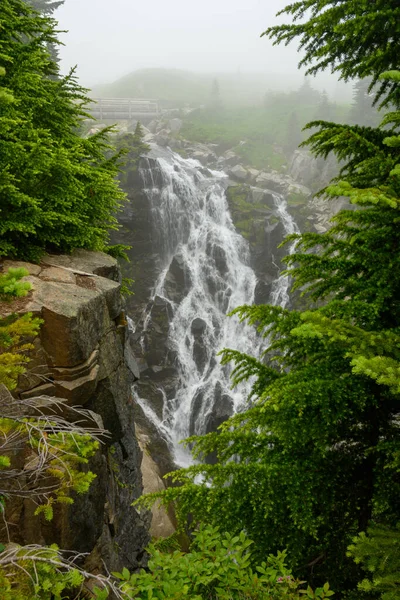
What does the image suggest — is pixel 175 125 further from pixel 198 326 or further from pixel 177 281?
pixel 198 326

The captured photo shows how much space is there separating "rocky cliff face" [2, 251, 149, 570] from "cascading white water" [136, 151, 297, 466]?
40.6ft

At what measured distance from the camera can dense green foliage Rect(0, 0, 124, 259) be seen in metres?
5.23

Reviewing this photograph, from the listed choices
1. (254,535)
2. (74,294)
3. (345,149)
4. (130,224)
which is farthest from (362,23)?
(130,224)

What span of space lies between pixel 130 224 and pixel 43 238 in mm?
20352

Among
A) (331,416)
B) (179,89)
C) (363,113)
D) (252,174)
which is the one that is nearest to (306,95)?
(363,113)

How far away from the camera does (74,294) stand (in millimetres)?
5625

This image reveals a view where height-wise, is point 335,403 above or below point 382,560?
above

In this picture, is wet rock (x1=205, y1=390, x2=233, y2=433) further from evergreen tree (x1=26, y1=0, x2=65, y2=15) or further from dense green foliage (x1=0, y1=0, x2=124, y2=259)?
evergreen tree (x1=26, y1=0, x2=65, y2=15)

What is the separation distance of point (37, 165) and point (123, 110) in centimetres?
4935

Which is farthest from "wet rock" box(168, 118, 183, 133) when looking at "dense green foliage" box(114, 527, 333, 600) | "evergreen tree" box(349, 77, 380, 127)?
"dense green foliage" box(114, 527, 333, 600)

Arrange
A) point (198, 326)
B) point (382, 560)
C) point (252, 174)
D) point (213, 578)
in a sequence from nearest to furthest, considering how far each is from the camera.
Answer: point (382, 560), point (213, 578), point (198, 326), point (252, 174)

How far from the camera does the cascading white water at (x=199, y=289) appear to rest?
20391 mm

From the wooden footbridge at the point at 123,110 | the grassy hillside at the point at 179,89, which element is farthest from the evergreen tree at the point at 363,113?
the grassy hillside at the point at 179,89

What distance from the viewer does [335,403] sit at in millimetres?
3514
